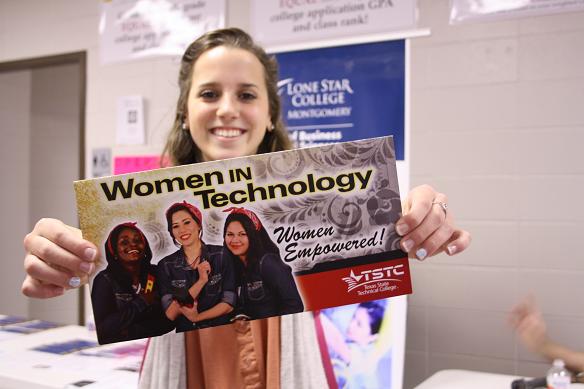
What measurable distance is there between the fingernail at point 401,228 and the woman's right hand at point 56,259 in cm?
50

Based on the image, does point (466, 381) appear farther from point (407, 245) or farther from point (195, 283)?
point (195, 283)

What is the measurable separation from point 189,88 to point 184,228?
0.61 metres

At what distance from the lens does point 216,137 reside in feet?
4.24

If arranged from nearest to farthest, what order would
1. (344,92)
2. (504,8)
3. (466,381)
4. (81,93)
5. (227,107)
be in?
(227,107), (466,381), (504,8), (344,92), (81,93)

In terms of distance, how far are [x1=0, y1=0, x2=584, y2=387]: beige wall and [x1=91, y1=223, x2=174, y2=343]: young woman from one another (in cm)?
153

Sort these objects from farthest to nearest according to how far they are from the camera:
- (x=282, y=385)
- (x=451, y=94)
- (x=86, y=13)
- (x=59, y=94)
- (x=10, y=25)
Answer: (x=59, y=94) → (x=10, y=25) → (x=86, y=13) → (x=451, y=94) → (x=282, y=385)

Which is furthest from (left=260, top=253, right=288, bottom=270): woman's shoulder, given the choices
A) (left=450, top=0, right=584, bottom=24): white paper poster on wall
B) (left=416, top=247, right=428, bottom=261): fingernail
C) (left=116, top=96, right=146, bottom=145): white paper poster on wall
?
(left=116, top=96, right=146, bottom=145): white paper poster on wall

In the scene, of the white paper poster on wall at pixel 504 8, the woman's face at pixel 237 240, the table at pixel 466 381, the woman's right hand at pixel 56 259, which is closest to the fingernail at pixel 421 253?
the woman's face at pixel 237 240

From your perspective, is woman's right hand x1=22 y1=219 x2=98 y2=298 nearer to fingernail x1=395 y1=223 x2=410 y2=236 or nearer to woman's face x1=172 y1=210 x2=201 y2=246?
woman's face x1=172 y1=210 x2=201 y2=246

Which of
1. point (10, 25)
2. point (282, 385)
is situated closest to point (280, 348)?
point (282, 385)

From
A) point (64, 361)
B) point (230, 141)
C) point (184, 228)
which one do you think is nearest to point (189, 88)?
point (230, 141)

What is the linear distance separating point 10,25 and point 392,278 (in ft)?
10.8

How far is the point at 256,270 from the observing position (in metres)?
0.89

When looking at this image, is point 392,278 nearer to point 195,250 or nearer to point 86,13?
point 195,250
